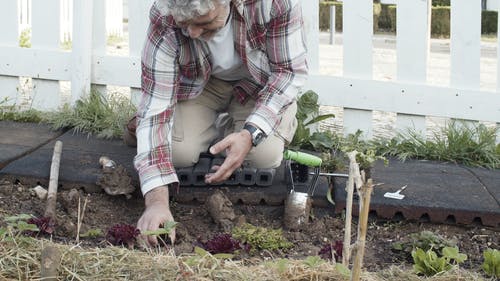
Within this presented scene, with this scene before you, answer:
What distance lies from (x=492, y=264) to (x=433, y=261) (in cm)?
19

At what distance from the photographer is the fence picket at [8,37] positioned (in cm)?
498

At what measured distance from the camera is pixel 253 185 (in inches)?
141

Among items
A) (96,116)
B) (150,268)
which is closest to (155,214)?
(150,268)

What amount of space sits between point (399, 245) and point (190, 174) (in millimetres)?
978

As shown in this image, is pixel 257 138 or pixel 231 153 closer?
pixel 231 153

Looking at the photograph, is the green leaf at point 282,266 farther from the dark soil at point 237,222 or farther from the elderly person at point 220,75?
the elderly person at point 220,75

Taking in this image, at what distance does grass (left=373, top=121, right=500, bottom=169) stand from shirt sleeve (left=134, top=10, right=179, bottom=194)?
1.41 meters

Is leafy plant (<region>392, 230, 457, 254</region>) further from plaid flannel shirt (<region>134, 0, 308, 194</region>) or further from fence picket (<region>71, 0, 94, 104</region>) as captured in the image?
fence picket (<region>71, 0, 94, 104</region>)

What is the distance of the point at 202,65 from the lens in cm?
337

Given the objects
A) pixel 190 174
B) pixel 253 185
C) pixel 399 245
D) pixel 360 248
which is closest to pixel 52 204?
pixel 190 174

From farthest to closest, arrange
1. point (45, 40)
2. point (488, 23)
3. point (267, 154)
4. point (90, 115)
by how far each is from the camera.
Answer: point (488, 23)
point (45, 40)
point (90, 115)
point (267, 154)

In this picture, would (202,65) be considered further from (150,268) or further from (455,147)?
(455,147)

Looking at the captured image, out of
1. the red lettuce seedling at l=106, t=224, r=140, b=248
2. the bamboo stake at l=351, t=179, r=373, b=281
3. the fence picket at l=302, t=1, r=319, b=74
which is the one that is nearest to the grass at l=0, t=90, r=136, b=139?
the fence picket at l=302, t=1, r=319, b=74

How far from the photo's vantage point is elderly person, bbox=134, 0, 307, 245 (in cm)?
314
